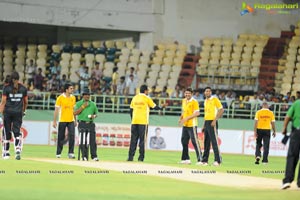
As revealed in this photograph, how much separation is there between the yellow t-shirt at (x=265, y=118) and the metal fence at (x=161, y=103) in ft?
30.2

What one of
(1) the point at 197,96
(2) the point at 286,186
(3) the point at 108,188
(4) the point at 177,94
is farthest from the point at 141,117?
(4) the point at 177,94

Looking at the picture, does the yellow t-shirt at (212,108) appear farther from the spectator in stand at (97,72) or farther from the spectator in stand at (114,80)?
the spectator in stand at (97,72)

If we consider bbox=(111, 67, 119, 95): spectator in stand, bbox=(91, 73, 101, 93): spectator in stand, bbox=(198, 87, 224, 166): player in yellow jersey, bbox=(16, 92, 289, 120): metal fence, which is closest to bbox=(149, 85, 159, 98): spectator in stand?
bbox=(16, 92, 289, 120): metal fence

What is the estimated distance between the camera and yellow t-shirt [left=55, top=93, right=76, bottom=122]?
84.3 feet

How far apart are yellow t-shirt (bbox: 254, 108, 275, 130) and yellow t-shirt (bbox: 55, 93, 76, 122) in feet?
19.8

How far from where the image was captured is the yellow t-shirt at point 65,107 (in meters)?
25.7

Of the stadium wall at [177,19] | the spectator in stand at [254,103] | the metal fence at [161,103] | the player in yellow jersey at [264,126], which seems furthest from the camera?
the stadium wall at [177,19]

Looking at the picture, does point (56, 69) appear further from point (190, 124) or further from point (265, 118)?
point (190, 124)

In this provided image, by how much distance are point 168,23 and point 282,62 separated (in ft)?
21.1

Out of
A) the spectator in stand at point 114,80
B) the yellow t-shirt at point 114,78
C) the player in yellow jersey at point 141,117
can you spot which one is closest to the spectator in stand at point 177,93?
the spectator in stand at point 114,80

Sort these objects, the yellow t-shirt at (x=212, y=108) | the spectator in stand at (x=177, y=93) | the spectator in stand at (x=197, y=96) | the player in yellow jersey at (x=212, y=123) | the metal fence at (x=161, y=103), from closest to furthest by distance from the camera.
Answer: the player in yellow jersey at (x=212, y=123) → the yellow t-shirt at (x=212, y=108) → the metal fence at (x=161, y=103) → the spectator in stand at (x=197, y=96) → the spectator in stand at (x=177, y=93)

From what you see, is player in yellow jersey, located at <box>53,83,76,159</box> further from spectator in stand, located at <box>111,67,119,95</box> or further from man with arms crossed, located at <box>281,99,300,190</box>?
spectator in stand, located at <box>111,67,119,95</box>

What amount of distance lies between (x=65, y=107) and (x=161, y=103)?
1372 centimetres

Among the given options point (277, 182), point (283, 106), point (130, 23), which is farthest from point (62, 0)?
point (277, 182)
